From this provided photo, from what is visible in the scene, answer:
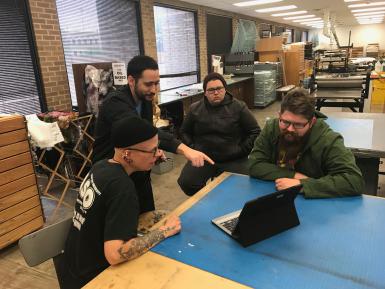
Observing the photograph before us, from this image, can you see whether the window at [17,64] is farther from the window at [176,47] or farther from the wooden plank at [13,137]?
the window at [176,47]

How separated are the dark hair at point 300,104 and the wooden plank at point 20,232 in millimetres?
2337

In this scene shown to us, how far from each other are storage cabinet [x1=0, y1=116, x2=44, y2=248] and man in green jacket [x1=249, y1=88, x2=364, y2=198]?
191 cm

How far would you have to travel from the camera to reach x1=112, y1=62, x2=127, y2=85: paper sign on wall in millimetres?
3930

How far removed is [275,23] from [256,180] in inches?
504

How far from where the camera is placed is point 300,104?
173 cm

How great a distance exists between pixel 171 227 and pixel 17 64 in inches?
140

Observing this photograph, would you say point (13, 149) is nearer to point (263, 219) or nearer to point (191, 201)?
point (191, 201)

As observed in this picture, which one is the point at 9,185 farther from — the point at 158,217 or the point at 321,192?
the point at 321,192

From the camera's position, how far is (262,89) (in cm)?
820

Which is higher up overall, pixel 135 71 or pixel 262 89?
pixel 135 71

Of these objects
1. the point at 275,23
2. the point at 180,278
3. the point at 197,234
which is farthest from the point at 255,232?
the point at 275,23

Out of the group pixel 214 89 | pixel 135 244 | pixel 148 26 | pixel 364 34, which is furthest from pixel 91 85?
pixel 364 34

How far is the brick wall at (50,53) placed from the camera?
3889 mm

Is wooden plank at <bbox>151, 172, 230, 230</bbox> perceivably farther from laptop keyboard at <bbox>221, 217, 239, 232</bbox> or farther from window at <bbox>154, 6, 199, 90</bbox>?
window at <bbox>154, 6, 199, 90</bbox>
